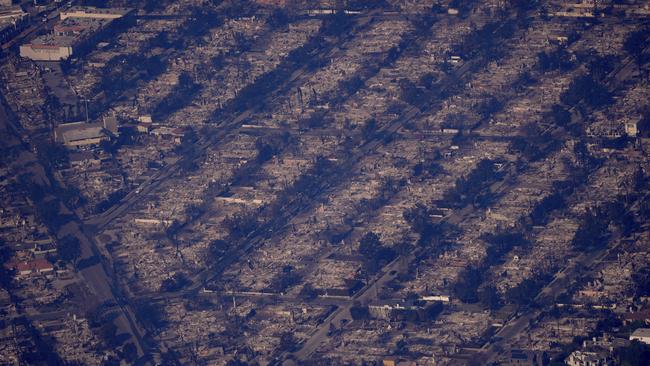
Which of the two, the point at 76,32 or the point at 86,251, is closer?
the point at 86,251

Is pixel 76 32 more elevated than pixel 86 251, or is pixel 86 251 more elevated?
pixel 86 251

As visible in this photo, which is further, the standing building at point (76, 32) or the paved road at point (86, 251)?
the standing building at point (76, 32)

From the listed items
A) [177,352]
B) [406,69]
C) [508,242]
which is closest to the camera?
[177,352]

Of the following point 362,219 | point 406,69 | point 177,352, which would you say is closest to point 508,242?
point 362,219

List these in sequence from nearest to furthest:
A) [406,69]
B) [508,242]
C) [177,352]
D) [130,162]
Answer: [177,352]
[508,242]
[130,162]
[406,69]

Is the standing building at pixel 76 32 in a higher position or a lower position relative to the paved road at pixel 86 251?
lower

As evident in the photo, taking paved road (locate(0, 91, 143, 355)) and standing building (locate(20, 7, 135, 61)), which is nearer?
paved road (locate(0, 91, 143, 355))

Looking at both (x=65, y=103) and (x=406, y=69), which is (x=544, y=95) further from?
(x=65, y=103)

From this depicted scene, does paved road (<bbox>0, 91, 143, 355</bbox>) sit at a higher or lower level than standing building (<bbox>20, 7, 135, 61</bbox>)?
higher

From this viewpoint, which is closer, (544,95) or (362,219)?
(362,219)

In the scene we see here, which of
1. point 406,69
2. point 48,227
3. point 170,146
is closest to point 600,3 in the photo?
point 406,69
